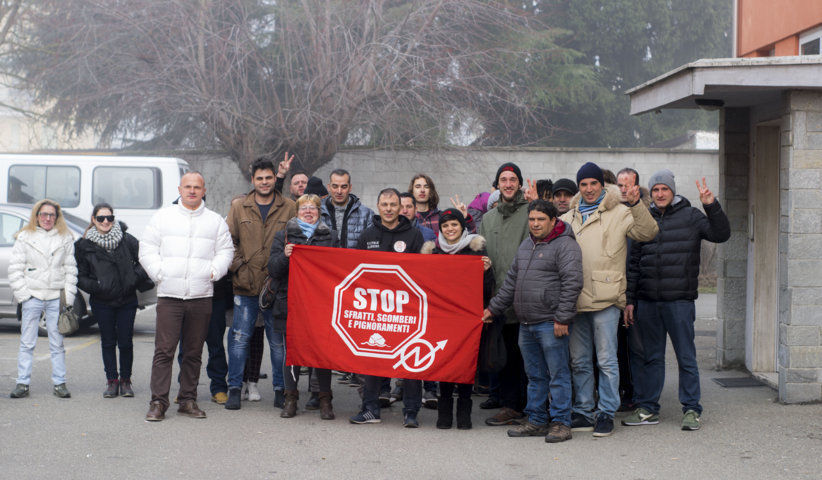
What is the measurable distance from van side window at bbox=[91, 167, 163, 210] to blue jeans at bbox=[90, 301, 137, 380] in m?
7.61

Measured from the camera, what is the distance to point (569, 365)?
7801 millimetres

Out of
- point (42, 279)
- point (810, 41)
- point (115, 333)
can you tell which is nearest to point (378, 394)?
point (115, 333)

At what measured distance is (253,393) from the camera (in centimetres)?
866

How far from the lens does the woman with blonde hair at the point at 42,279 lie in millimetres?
8695

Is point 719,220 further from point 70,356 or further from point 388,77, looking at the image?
point 388,77

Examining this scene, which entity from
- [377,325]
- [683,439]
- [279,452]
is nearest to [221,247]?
[377,325]

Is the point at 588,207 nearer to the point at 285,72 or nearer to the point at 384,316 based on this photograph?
the point at 384,316

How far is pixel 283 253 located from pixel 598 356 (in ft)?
8.80

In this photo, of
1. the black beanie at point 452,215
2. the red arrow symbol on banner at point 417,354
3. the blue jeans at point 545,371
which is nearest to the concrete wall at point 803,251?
the blue jeans at point 545,371

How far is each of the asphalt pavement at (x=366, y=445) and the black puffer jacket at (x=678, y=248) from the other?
3.62 ft

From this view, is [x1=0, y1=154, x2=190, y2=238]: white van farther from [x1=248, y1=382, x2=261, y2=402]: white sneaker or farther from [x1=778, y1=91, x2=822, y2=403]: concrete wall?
[x1=778, y1=91, x2=822, y2=403]: concrete wall

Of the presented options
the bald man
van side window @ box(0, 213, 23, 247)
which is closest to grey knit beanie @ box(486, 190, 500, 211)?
the bald man

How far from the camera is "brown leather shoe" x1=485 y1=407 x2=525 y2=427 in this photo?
25.4ft

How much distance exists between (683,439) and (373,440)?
7.62 feet
